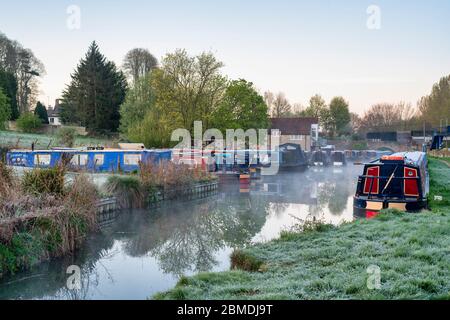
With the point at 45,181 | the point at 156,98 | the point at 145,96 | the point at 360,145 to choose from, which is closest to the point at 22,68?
the point at 145,96

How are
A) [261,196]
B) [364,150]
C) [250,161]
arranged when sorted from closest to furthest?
1. [261,196]
2. [250,161]
3. [364,150]

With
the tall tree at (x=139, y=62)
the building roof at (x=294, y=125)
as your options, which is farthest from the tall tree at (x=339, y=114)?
the tall tree at (x=139, y=62)

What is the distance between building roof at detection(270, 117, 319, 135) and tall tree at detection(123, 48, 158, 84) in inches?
649

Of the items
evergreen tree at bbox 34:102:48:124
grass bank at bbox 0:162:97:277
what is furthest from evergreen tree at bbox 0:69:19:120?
grass bank at bbox 0:162:97:277

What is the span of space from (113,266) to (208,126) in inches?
828

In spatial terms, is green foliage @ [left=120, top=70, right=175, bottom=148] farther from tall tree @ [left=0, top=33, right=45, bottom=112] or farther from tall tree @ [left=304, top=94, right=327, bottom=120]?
tall tree @ [left=304, top=94, right=327, bottom=120]

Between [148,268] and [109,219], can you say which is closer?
[148,268]

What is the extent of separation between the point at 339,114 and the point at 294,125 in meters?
10.9

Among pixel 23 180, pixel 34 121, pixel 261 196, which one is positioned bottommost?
pixel 261 196

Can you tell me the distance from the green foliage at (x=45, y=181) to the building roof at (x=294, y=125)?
142 feet

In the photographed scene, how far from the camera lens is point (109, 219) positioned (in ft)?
39.3
